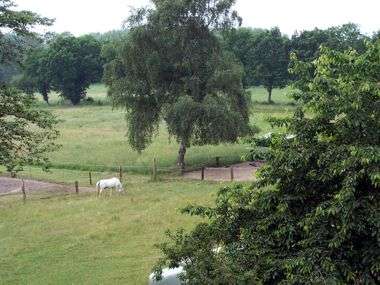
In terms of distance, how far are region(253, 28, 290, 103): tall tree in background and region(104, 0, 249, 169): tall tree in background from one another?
51.5m

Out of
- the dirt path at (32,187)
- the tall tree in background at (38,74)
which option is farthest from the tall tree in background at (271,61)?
the dirt path at (32,187)

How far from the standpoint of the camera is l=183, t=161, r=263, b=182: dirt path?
4109 cm

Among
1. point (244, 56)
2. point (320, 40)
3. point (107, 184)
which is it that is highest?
point (320, 40)

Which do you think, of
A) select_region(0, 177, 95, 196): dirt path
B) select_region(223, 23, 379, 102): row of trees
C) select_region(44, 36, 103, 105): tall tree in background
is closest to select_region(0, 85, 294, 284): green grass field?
select_region(0, 177, 95, 196): dirt path

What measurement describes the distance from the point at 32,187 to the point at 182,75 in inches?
571

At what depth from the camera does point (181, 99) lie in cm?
4194

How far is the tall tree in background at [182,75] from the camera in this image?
4259cm

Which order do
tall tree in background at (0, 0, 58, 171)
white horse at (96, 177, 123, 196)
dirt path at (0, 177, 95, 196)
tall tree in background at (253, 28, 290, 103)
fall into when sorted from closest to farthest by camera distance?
tall tree in background at (0, 0, 58, 171) < white horse at (96, 177, 123, 196) < dirt path at (0, 177, 95, 196) < tall tree in background at (253, 28, 290, 103)

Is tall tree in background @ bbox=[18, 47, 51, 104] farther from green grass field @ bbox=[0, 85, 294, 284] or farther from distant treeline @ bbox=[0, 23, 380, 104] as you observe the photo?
green grass field @ bbox=[0, 85, 294, 284]

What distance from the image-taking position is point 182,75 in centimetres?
4503

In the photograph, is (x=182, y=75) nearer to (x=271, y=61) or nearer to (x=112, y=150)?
(x=112, y=150)

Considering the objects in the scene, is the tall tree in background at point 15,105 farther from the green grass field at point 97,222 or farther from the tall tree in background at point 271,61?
the tall tree in background at point 271,61

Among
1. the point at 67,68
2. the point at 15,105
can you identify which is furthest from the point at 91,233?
the point at 67,68

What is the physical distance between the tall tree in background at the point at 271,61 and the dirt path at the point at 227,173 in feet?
168
